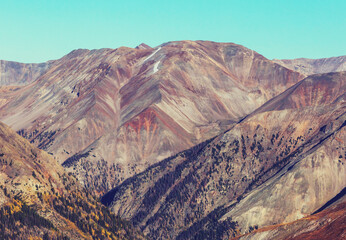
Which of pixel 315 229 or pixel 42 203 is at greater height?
pixel 42 203

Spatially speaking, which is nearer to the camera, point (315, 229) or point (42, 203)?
point (315, 229)

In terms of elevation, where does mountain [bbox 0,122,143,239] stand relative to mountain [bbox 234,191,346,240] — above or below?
above

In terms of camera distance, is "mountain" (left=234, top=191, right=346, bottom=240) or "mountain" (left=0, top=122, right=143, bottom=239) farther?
"mountain" (left=234, top=191, right=346, bottom=240)

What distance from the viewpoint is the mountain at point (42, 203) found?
140250 mm

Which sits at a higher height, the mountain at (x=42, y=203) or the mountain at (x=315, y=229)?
the mountain at (x=42, y=203)

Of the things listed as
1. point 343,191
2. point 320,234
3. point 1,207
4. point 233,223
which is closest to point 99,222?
point 1,207

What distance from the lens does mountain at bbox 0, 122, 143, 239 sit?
14025 centimetres

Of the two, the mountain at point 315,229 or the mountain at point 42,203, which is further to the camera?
the mountain at point 315,229

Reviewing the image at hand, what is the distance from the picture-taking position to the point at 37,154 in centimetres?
18125

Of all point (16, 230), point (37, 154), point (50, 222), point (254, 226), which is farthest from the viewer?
point (254, 226)

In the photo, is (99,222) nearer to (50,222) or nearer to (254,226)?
(50,222)

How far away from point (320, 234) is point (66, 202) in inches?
2615

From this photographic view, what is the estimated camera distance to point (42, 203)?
502ft

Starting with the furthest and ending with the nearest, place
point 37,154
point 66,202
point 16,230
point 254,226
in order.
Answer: point 254,226, point 37,154, point 66,202, point 16,230
